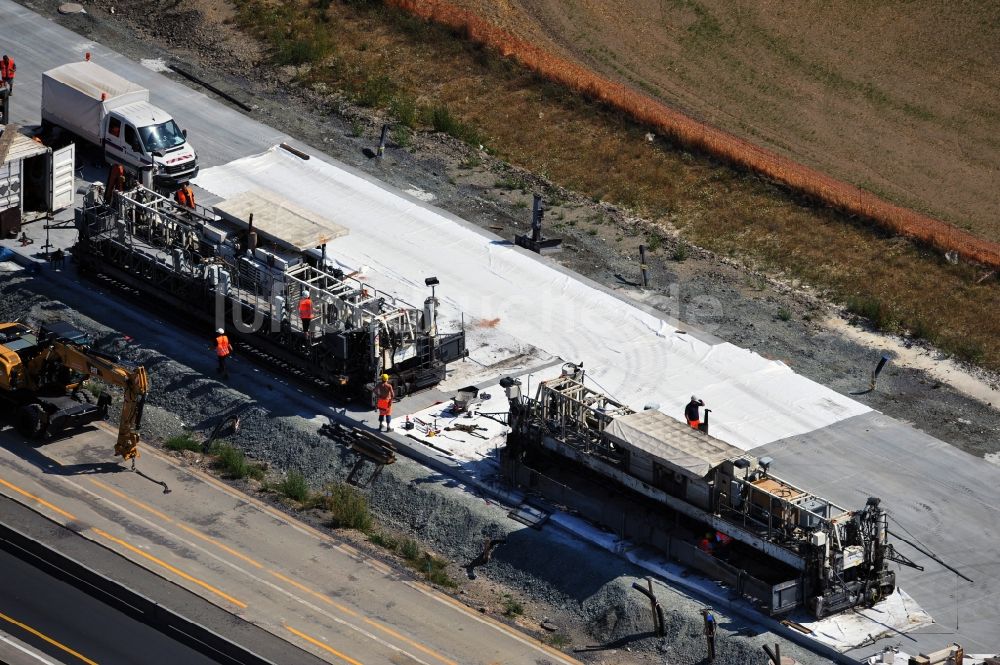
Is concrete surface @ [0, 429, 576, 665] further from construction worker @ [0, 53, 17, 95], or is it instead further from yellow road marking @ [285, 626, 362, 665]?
construction worker @ [0, 53, 17, 95]

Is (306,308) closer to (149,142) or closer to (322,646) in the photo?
(322,646)

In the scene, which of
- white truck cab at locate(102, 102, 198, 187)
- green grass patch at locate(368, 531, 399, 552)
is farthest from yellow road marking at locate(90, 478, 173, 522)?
white truck cab at locate(102, 102, 198, 187)

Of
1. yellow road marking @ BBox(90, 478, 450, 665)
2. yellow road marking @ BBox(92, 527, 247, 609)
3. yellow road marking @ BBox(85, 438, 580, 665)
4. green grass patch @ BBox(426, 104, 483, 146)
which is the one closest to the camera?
yellow road marking @ BBox(90, 478, 450, 665)

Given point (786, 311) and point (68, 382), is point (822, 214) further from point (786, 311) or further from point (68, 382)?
point (68, 382)

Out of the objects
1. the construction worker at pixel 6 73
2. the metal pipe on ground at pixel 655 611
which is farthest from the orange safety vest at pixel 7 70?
the metal pipe on ground at pixel 655 611

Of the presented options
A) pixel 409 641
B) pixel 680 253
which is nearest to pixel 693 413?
pixel 409 641

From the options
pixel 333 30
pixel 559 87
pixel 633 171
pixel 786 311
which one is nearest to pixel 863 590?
pixel 786 311
